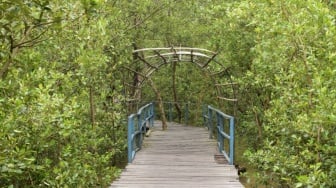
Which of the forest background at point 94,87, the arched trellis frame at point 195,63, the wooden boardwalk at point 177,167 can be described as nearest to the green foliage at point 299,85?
the forest background at point 94,87

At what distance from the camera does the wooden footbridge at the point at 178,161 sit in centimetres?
590

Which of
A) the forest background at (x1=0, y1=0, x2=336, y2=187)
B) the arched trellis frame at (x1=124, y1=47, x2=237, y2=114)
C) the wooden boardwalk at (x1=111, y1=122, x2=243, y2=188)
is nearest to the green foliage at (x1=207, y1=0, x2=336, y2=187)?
the forest background at (x1=0, y1=0, x2=336, y2=187)

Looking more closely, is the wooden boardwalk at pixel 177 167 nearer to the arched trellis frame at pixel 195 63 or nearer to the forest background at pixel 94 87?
the forest background at pixel 94 87

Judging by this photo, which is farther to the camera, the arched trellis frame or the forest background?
the arched trellis frame

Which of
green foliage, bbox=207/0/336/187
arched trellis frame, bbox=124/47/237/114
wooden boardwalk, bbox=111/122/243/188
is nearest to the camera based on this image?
green foliage, bbox=207/0/336/187

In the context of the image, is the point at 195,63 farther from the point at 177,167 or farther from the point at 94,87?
the point at 94,87

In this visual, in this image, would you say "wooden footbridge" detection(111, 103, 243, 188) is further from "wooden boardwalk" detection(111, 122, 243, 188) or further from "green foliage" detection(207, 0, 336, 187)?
"green foliage" detection(207, 0, 336, 187)

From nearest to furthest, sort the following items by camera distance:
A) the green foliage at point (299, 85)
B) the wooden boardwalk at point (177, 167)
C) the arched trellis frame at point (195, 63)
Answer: the green foliage at point (299, 85) < the wooden boardwalk at point (177, 167) < the arched trellis frame at point (195, 63)

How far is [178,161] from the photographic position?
7.48 m

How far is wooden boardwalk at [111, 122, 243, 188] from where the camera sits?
583 centimetres

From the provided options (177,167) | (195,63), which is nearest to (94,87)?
(177,167)

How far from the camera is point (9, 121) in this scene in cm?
315

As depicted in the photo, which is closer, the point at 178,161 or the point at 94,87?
the point at 94,87

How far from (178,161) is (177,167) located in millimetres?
528
